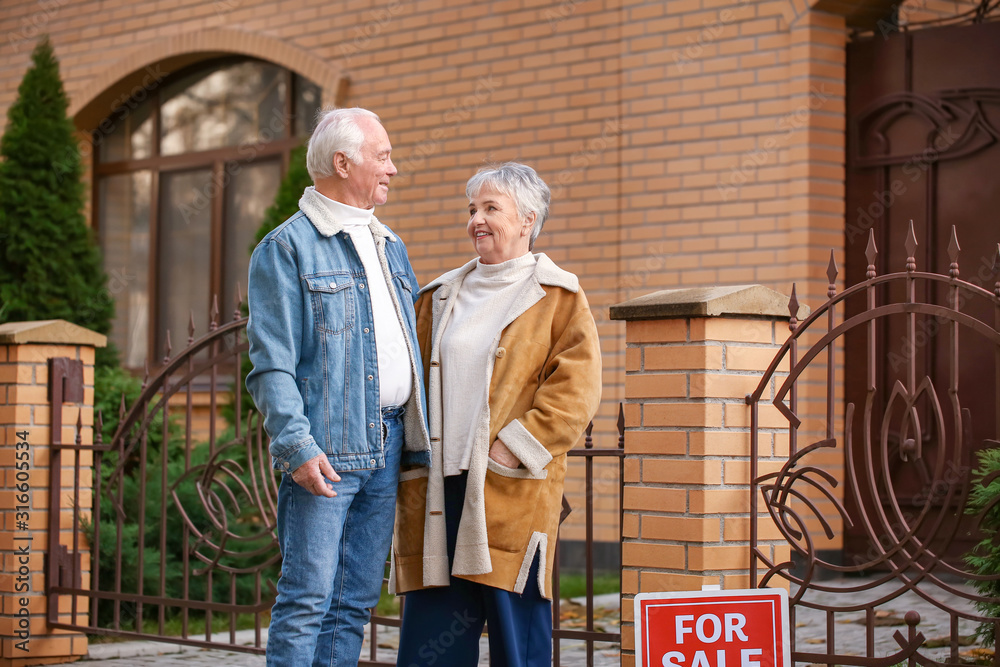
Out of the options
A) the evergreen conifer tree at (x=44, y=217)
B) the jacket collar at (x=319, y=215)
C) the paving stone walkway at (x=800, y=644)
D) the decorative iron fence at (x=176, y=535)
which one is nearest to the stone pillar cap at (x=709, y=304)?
the decorative iron fence at (x=176, y=535)

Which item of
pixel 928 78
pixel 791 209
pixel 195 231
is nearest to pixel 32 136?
pixel 195 231

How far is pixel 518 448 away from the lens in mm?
3121

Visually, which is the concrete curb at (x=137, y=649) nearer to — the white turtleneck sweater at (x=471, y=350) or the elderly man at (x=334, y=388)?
the elderly man at (x=334, y=388)

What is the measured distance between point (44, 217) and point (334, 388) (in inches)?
233

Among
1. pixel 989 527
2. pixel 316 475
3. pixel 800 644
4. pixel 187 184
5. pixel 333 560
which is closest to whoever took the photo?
pixel 316 475

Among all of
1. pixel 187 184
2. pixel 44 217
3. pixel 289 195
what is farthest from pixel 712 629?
pixel 187 184

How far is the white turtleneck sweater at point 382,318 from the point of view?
3.21m

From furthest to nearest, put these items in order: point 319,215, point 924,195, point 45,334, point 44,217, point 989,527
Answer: point 44,217, point 924,195, point 45,334, point 989,527, point 319,215

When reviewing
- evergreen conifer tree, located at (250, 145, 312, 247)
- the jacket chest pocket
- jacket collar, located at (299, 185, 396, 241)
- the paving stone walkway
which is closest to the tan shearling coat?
the jacket chest pocket

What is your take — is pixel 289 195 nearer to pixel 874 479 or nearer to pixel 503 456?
pixel 874 479

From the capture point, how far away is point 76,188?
852 centimetres

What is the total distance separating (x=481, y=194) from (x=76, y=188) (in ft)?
19.7

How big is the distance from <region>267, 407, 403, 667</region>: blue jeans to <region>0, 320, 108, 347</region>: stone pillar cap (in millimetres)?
2600

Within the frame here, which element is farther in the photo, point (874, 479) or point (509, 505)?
point (874, 479)
